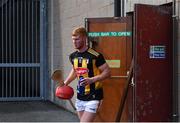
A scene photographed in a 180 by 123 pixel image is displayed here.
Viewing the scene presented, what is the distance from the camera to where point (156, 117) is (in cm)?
677

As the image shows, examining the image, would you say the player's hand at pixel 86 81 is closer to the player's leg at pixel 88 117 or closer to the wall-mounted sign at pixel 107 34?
the player's leg at pixel 88 117

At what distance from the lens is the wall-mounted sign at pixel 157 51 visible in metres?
6.70

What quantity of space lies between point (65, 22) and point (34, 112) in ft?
7.26

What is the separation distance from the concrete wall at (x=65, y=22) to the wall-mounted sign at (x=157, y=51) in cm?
241

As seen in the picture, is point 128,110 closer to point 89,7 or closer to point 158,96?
point 158,96

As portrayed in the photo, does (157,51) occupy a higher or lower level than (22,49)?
higher

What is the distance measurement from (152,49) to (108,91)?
1.07m

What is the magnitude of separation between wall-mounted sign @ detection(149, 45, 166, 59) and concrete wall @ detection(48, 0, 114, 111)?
241cm

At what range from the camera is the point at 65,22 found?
12445 mm

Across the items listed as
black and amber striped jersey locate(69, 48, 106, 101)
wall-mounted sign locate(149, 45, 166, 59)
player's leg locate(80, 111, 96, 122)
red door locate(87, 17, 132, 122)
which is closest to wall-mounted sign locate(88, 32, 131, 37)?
red door locate(87, 17, 132, 122)

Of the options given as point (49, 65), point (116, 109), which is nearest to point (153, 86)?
point (116, 109)

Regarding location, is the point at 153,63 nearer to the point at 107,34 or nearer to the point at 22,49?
the point at 107,34

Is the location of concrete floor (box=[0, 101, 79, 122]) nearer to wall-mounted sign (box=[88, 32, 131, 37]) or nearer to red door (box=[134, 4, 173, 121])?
wall-mounted sign (box=[88, 32, 131, 37])

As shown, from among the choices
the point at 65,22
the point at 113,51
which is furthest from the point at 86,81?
the point at 65,22
